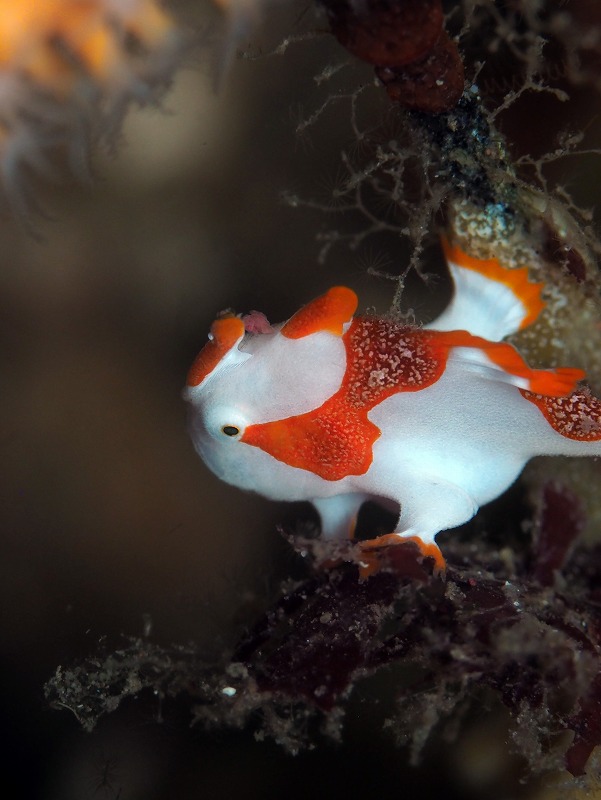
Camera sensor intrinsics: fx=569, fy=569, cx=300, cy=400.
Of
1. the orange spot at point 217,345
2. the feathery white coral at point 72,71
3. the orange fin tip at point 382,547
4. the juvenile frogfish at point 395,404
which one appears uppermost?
the feathery white coral at point 72,71

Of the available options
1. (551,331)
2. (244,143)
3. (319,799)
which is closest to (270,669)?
(319,799)

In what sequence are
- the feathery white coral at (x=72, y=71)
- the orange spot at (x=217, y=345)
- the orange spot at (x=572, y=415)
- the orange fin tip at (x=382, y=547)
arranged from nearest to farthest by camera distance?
the feathery white coral at (x=72, y=71) → the orange fin tip at (x=382, y=547) → the orange spot at (x=217, y=345) → the orange spot at (x=572, y=415)

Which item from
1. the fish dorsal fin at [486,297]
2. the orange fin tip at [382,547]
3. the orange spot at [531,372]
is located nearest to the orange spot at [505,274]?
the fish dorsal fin at [486,297]

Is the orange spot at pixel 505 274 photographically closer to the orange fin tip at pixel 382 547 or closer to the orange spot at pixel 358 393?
the orange spot at pixel 358 393

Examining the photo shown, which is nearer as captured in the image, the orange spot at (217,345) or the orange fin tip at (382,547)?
the orange fin tip at (382,547)

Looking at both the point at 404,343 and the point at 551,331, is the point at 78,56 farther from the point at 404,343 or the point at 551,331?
the point at 551,331

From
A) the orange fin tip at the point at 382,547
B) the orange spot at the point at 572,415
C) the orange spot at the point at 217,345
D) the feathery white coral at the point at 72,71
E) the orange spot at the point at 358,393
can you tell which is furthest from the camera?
the orange spot at the point at 572,415

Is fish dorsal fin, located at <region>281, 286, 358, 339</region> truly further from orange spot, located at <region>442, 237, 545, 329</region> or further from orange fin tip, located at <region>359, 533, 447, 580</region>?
orange fin tip, located at <region>359, 533, 447, 580</region>
